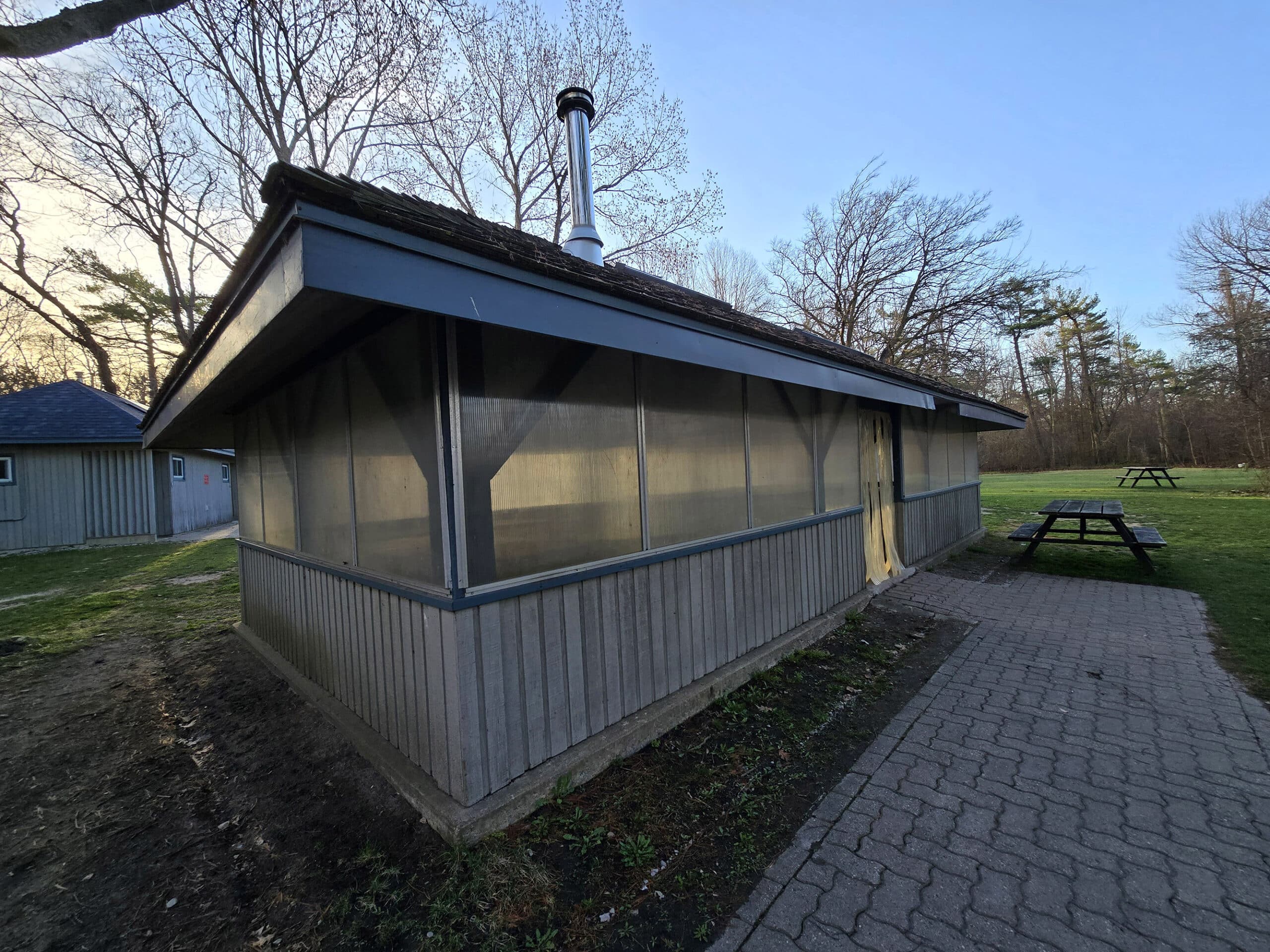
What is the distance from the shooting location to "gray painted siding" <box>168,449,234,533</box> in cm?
1488

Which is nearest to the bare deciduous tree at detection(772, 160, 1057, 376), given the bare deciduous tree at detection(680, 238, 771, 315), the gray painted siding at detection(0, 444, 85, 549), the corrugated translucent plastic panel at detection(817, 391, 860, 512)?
the bare deciduous tree at detection(680, 238, 771, 315)

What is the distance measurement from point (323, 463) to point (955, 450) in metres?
9.89

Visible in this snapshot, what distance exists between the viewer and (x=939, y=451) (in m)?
8.35

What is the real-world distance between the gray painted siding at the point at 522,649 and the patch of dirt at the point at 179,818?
344 mm

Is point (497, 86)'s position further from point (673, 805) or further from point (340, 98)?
point (673, 805)

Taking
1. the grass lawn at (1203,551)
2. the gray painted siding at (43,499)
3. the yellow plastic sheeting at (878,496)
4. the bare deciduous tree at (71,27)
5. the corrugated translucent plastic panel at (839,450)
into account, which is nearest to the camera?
the bare deciduous tree at (71,27)

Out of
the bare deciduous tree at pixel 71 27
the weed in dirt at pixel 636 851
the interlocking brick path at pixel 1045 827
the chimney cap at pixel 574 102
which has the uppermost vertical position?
the chimney cap at pixel 574 102

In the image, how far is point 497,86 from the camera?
13.8m

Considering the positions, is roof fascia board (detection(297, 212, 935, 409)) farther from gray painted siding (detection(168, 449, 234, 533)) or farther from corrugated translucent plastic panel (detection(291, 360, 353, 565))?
gray painted siding (detection(168, 449, 234, 533))

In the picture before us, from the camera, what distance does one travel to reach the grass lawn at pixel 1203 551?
14.6 feet

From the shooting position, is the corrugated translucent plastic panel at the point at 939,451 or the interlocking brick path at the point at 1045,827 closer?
the interlocking brick path at the point at 1045,827

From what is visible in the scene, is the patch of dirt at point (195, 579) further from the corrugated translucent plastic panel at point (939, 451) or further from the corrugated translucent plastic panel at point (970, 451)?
the corrugated translucent plastic panel at point (970, 451)

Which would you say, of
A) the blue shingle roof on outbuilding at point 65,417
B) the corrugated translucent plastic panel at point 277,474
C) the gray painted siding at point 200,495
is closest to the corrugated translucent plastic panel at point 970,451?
the corrugated translucent plastic panel at point 277,474

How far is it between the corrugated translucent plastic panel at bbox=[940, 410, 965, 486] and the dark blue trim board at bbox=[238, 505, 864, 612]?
19.2 feet
